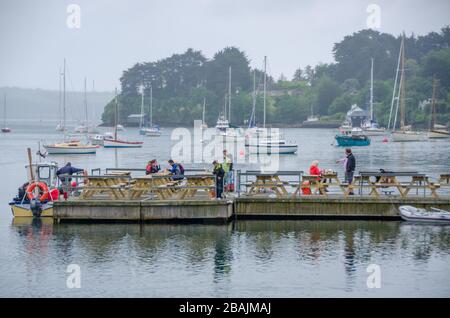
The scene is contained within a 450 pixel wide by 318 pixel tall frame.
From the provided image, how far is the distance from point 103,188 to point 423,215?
12.0 m

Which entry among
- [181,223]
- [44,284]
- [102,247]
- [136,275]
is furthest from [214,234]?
[44,284]

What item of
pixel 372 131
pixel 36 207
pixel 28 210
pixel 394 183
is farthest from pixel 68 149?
pixel 372 131

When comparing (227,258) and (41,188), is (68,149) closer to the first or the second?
(41,188)

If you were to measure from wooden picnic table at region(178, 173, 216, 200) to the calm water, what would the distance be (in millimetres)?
1481

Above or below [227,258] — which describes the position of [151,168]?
above

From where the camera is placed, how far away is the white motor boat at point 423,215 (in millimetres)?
31375

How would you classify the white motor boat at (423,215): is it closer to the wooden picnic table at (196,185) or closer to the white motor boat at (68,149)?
the wooden picnic table at (196,185)

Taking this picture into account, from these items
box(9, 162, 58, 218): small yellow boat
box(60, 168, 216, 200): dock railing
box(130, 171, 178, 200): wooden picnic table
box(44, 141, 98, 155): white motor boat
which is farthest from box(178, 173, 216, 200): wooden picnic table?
box(44, 141, 98, 155): white motor boat

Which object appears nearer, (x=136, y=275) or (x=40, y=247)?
(x=136, y=275)

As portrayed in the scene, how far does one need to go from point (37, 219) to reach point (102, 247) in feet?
19.8

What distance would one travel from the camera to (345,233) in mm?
30172

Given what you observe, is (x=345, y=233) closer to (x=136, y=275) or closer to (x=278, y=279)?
(x=278, y=279)

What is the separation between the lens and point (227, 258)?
26797 mm

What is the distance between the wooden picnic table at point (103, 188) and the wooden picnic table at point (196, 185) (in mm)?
2319
